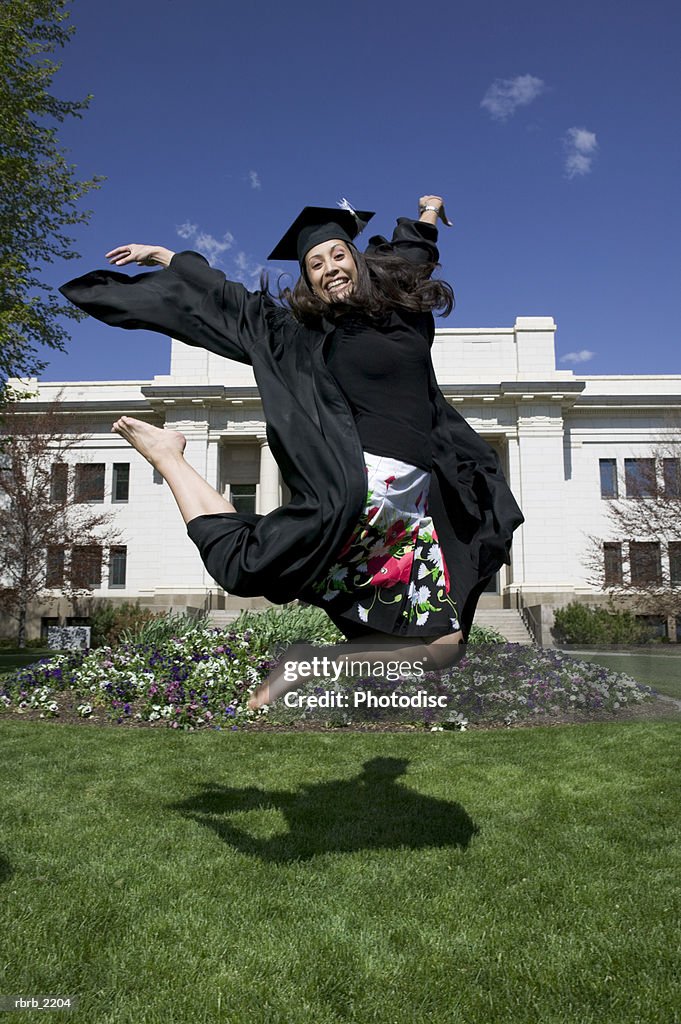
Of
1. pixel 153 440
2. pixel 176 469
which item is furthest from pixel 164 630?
pixel 176 469

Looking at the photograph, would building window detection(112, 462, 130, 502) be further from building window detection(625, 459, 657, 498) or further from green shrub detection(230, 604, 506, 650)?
green shrub detection(230, 604, 506, 650)

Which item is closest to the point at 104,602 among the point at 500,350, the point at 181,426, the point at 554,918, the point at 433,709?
the point at 181,426

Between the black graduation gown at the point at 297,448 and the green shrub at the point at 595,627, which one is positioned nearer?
the black graduation gown at the point at 297,448

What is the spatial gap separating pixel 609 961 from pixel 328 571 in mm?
2032

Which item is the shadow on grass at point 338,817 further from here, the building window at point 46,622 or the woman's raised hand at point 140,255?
the building window at point 46,622

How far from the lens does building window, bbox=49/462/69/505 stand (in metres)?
28.9

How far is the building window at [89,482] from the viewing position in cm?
3214

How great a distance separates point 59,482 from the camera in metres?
31.3

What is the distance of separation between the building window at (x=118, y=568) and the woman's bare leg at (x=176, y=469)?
112 ft

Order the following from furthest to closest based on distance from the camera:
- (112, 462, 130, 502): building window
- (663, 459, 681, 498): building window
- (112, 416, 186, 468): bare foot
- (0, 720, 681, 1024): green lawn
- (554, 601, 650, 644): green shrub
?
(112, 462, 130, 502): building window
(663, 459, 681, 498): building window
(554, 601, 650, 644): green shrub
(112, 416, 186, 468): bare foot
(0, 720, 681, 1024): green lawn

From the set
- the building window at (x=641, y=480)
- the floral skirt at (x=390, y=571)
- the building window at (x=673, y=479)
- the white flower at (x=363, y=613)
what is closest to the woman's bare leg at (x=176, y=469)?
the floral skirt at (x=390, y=571)

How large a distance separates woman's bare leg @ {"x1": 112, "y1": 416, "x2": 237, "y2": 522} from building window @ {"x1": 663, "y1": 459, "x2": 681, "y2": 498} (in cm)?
2584

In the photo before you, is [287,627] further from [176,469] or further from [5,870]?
[176,469]

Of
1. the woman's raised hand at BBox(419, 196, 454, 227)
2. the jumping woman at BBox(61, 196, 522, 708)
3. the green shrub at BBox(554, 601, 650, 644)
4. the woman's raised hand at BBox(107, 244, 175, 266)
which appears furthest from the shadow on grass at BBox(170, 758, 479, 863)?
the green shrub at BBox(554, 601, 650, 644)
